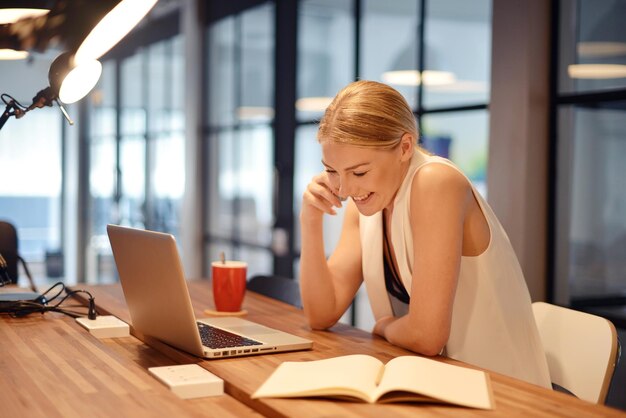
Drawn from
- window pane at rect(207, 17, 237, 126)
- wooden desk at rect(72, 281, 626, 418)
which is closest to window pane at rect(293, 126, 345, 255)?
window pane at rect(207, 17, 237, 126)

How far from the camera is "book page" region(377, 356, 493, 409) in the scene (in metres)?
1.15

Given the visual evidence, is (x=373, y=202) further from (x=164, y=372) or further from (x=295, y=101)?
(x=295, y=101)

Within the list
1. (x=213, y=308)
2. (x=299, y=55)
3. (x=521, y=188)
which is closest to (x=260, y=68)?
(x=299, y=55)

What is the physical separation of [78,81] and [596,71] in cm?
188

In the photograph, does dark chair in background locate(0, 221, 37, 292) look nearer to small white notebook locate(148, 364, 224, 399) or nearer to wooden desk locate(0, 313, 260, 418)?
wooden desk locate(0, 313, 260, 418)

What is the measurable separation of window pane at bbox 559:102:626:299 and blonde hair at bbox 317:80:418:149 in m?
1.44

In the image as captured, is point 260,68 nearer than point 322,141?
No

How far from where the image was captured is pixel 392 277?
1.86m

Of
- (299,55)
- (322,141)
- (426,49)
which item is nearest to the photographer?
(322,141)

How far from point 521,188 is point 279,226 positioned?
2.21 meters

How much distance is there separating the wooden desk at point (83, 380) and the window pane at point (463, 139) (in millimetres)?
2056

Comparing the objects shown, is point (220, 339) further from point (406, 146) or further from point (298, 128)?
point (298, 128)

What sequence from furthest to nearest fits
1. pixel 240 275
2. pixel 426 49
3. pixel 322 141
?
pixel 426 49
pixel 240 275
pixel 322 141

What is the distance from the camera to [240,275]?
194cm
